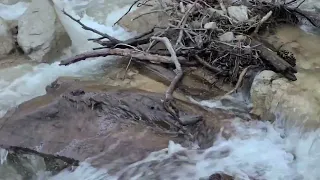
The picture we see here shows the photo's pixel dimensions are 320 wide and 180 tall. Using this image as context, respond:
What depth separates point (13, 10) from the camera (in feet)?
26.5

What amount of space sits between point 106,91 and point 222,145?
4.31 feet

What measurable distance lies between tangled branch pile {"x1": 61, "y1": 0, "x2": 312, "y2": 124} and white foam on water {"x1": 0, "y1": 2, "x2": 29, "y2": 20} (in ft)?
7.14

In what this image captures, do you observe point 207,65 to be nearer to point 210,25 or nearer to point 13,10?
point 210,25

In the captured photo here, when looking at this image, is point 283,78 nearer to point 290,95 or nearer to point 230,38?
point 290,95

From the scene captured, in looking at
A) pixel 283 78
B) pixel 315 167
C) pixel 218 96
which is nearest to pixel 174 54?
pixel 218 96

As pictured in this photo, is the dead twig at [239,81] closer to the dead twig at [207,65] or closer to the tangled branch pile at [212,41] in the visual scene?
the tangled branch pile at [212,41]

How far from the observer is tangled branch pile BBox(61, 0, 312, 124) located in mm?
5410

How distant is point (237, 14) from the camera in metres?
6.24

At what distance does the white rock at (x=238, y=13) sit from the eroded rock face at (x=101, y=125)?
69.7 inches

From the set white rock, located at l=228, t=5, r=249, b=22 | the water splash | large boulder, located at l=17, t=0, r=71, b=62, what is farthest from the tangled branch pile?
the water splash

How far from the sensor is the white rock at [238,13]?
6224 mm

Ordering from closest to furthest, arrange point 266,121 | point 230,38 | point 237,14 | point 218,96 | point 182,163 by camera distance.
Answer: point 182,163 < point 266,121 < point 218,96 < point 230,38 < point 237,14

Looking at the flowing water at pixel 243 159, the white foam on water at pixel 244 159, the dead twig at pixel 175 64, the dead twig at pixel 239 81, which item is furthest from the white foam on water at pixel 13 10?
the white foam on water at pixel 244 159

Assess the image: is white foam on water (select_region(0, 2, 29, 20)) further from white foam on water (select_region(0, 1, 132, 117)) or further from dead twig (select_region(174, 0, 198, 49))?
dead twig (select_region(174, 0, 198, 49))
